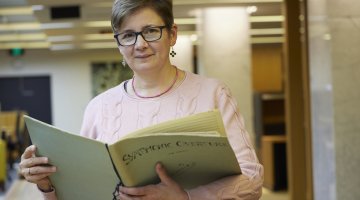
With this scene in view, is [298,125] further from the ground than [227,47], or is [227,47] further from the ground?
[227,47]

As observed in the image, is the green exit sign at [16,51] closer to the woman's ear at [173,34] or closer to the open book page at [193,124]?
the woman's ear at [173,34]

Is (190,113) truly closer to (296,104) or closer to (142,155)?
(142,155)

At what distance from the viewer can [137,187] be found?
61.6 inches

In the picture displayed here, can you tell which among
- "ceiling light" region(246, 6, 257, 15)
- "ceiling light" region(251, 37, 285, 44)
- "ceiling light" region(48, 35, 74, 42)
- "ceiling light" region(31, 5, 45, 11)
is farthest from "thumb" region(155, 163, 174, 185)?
"ceiling light" region(251, 37, 285, 44)

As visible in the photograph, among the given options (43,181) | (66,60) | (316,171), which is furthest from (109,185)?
(66,60)

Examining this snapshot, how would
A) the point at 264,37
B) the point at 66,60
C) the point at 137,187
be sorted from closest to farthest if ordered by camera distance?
the point at 137,187 < the point at 264,37 < the point at 66,60

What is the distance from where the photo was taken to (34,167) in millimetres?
1674

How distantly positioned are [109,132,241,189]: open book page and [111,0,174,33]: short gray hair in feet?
1.21

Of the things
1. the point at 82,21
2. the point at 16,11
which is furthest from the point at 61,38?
the point at 82,21

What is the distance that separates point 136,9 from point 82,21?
27.2ft

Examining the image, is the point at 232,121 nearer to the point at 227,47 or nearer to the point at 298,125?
the point at 298,125

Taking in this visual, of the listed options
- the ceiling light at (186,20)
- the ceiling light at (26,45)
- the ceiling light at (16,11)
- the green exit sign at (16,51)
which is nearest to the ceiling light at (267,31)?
the ceiling light at (186,20)

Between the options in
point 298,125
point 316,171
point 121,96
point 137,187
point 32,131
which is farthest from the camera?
point 298,125

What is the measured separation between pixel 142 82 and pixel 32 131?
0.33 m
